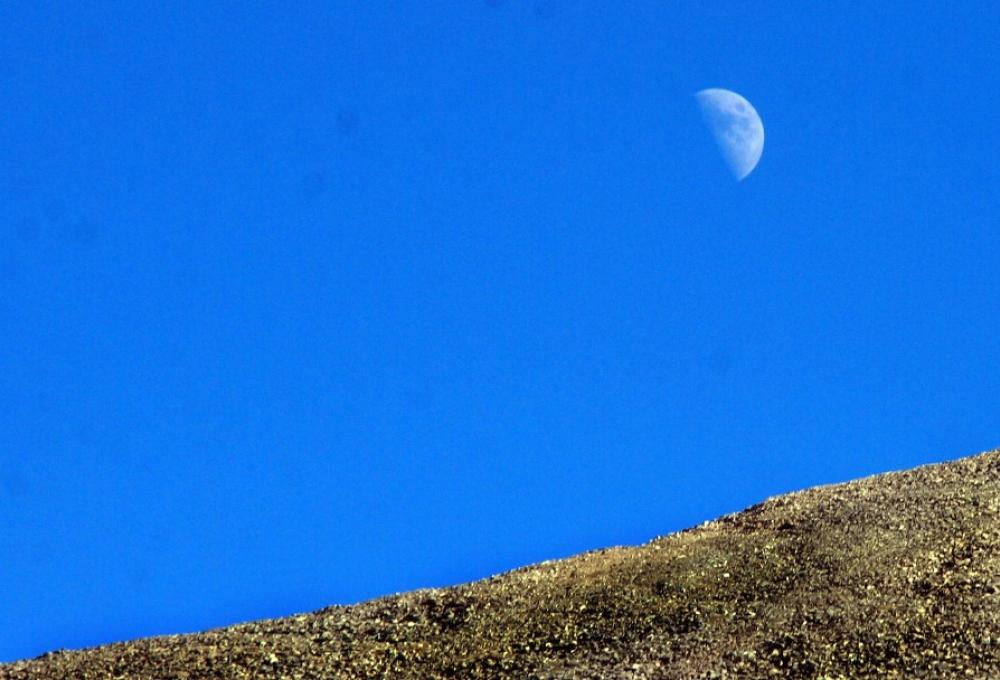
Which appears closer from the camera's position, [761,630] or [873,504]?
[761,630]

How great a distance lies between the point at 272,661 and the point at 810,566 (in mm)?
12439

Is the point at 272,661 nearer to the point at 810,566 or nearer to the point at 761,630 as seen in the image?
the point at 761,630

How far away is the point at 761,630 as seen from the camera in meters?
25.9

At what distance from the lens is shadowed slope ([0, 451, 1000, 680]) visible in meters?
24.8

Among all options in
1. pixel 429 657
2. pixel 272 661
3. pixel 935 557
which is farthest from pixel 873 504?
pixel 272 661

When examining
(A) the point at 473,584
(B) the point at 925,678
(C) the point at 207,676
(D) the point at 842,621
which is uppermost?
(A) the point at 473,584

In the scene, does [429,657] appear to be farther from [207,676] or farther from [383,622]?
[207,676]

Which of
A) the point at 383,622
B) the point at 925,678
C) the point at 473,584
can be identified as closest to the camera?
the point at 925,678

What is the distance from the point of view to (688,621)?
2659 centimetres

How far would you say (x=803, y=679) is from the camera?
938 inches

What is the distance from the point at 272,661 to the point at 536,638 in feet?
18.7

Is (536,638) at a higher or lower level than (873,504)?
lower

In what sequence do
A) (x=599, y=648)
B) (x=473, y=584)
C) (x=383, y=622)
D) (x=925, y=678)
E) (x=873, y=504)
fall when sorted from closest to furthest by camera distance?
(x=925, y=678) < (x=599, y=648) < (x=383, y=622) < (x=473, y=584) < (x=873, y=504)

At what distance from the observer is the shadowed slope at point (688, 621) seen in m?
24.8
